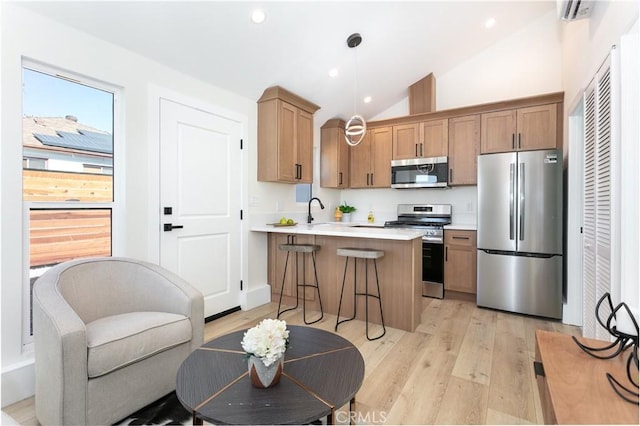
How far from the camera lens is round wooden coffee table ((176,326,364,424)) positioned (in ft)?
3.56

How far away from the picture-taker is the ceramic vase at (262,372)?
1209 millimetres

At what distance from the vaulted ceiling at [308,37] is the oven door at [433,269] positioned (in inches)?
92.6

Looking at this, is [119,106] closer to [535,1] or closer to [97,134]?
[97,134]

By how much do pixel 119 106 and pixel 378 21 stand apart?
2574mm

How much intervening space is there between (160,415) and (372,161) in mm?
4175

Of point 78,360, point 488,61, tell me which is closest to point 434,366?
point 78,360

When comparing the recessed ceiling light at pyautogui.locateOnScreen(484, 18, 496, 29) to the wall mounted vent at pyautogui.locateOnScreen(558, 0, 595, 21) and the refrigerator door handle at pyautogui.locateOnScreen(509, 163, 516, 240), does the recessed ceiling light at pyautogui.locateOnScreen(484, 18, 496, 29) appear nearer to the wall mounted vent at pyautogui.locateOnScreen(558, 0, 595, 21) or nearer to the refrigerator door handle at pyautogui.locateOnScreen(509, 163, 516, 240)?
the wall mounted vent at pyautogui.locateOnScreen(558, 0, 595, 21)

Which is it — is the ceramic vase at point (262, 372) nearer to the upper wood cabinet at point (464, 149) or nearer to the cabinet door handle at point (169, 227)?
the cabinet door handle at point (169, 227)

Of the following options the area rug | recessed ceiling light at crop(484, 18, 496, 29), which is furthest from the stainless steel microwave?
the area rug

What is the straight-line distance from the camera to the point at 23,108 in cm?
197

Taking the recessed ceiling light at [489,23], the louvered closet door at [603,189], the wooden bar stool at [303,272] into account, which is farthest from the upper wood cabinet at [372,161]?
the louvered closet door at [603,189]

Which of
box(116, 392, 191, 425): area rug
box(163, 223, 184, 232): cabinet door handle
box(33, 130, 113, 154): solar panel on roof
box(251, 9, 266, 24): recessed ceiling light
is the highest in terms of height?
box(251, 9, 266, 24): recessed ceiling light

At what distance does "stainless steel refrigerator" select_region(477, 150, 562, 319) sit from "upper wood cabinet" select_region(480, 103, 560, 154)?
62 centimetres

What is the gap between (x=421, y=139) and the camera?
447 centimetres
